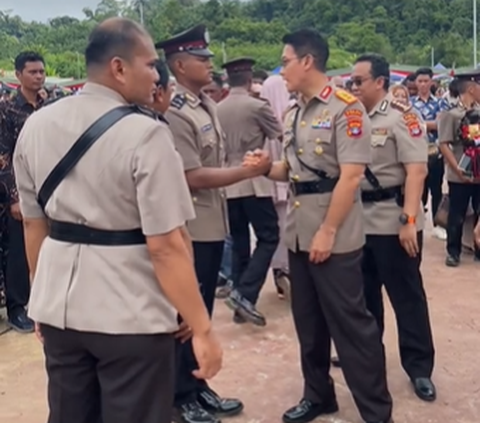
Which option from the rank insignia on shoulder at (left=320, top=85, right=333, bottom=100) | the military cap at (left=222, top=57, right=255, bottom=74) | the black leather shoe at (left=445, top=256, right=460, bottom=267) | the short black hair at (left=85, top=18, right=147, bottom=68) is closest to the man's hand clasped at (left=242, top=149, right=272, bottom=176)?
the rank insignia on shoulder at (left=320, top=85, right=333, bottom=100)

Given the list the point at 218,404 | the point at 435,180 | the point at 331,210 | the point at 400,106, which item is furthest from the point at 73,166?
the point at 435,180

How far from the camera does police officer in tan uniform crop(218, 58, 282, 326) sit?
5301 millimetres

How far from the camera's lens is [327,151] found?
3.31m

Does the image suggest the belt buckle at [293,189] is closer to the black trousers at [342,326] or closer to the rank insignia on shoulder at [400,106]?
the black trousers at [342,326]

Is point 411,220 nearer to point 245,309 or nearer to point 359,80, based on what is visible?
point 359,80

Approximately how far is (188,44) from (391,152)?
1172 mm

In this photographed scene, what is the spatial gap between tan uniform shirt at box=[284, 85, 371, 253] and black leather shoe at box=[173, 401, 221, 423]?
3.04 feet

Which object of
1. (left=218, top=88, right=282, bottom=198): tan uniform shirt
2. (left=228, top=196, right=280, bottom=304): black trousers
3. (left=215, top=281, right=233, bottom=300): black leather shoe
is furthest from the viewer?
(left=215, top=281, right=233, bottom=300): black leather shoe

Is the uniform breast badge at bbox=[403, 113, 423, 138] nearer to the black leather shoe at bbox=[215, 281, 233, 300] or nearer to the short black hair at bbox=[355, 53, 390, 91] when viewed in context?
the short black hair at bbox=[355, 53, 390, 91]

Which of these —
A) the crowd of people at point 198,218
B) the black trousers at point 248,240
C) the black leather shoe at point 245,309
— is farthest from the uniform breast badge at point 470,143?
the black leather shoe at point 245,309

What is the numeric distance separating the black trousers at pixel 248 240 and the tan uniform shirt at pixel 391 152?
158 centimetres

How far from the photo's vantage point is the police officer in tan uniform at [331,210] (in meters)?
3.27

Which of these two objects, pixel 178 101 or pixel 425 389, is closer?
pixel 178 101

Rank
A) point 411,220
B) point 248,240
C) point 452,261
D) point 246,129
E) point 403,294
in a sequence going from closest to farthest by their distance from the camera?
point 411,220
point 403,294
point 246,129
point 248,240
point 452,261
